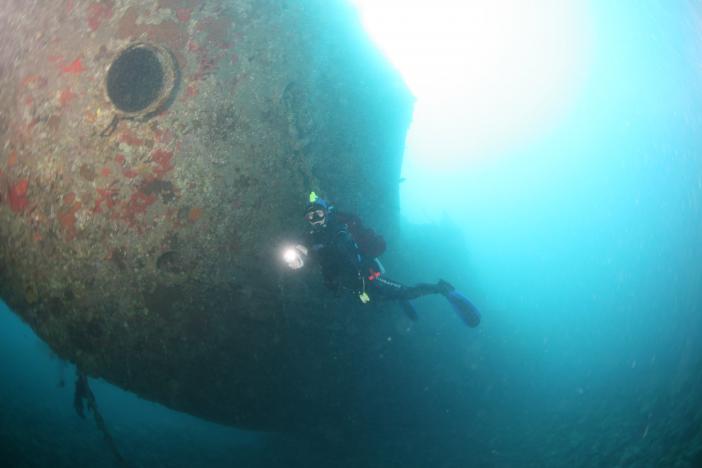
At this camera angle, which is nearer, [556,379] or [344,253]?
[344,253]

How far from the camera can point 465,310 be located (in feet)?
18.6

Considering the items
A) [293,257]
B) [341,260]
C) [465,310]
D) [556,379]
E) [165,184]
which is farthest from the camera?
[556,379]

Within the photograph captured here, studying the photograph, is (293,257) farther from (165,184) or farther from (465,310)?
(465,310)

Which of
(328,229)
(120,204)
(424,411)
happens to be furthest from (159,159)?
(424,411)

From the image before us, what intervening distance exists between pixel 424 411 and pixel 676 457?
391cm

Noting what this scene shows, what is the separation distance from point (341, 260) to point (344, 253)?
0.10 meters

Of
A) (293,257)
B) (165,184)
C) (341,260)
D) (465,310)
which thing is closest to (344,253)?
(341,260)

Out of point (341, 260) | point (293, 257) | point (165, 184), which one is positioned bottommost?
point (293, 257)

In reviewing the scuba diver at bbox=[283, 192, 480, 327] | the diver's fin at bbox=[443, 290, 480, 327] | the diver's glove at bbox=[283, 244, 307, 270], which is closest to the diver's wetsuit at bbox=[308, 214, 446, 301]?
the scuba diver at bbox=[283, 192, 480, 327]

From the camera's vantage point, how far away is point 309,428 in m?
6.05

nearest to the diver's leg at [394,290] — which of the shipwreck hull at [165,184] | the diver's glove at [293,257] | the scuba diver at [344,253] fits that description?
the scuba diver at [344,253]

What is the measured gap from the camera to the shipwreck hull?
12.4 feet

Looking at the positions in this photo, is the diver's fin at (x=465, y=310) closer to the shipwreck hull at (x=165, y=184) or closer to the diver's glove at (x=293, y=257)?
the shipwreck hull at (x=165, y=184)

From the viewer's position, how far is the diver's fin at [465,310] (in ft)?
18.4
